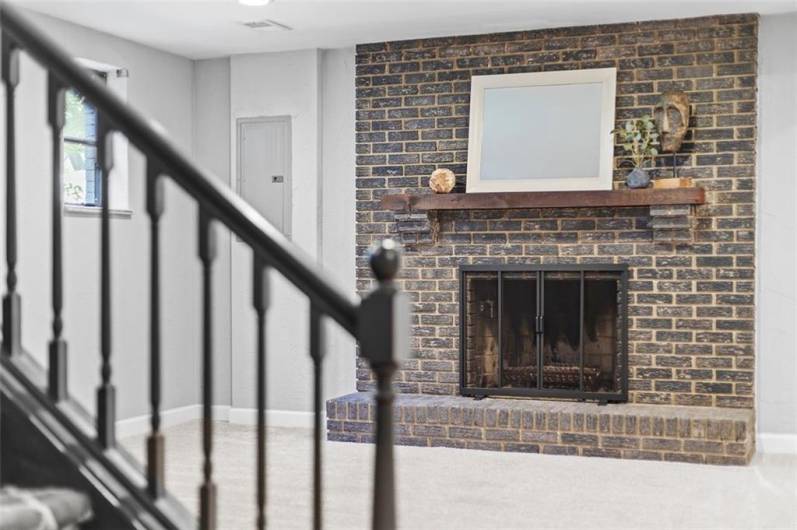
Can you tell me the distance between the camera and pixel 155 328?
1883 millimetres

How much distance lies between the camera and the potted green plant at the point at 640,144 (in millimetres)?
5703

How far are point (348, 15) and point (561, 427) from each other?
251 centimetres

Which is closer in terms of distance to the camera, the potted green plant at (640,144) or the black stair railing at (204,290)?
the black stair railing at (204,290)

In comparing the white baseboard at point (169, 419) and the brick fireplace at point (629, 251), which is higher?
the brick fireplace at point (629, 251)

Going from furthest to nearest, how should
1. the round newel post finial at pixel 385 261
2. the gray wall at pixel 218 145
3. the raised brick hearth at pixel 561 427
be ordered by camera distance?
the gray wall at pixel 218 145, the raised brick hearth at pixel 561 427, the round newel post finial at pixel 385 261

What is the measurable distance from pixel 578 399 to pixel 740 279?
1106 mm

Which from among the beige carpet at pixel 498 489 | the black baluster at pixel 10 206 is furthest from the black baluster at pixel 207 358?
the beige carpet at pixel 498 489

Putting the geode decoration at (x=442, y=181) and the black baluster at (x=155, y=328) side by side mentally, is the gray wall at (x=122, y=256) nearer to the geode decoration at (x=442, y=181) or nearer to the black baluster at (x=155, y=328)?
the geode decoration at (x=442, y=181)

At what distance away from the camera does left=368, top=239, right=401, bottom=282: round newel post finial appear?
61.4 inches

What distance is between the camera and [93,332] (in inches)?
233

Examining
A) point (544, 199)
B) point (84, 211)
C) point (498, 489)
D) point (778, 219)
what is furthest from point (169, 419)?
point (778, 219)

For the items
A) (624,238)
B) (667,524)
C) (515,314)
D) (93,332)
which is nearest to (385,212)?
(515,314)

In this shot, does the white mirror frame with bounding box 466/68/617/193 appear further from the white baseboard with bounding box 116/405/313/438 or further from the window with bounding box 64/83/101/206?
the window with bounding box 64/83/101/206

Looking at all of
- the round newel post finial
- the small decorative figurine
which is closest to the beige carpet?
the small decorative figurine
